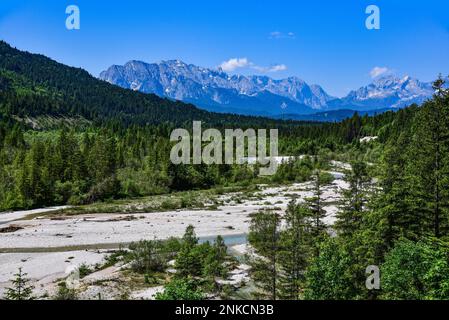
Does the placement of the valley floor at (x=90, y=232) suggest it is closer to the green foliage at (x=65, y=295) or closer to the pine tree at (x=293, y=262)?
the green foliage at (x=65, y=295)

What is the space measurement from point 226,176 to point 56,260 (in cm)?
7878

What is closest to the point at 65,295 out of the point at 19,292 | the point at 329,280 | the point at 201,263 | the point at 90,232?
the point at 19,292

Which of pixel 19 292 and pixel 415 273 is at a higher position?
pixel 415 273

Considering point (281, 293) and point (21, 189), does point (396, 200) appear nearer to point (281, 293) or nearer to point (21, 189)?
point (281, 293)

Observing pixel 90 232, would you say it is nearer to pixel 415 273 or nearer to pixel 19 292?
pixel 19 292

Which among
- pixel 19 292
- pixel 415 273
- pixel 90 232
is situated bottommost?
pixel 90 232

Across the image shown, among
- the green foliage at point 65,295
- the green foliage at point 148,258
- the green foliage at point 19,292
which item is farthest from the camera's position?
the green foliage at point 148,258

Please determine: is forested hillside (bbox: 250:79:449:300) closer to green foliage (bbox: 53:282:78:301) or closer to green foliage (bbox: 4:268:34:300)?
green foliage (bbox: 53:282:78:301)

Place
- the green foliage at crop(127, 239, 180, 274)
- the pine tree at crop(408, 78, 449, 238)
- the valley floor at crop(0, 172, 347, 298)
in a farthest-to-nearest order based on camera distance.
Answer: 1. the valley floor at crop(0, 172, 347, 298)
2. the green foliage at crop(127, 239, 180, 274)
3. the pine tree at crop(408, 78, 449, 238)

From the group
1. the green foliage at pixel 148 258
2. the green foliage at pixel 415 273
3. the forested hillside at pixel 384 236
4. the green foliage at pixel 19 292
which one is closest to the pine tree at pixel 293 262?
the forested hillside at pixel 384 236

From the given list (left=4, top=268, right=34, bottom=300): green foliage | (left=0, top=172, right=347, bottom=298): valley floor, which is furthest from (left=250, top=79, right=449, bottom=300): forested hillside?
(left=4, top=268, right=34, bottom=300): green foliage

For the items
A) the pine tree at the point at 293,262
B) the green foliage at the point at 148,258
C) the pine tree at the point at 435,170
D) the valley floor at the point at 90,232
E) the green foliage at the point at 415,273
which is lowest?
the valley floor at the point at 90,232

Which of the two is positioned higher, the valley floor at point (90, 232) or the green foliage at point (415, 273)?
the green foliage at point (415, 273)
